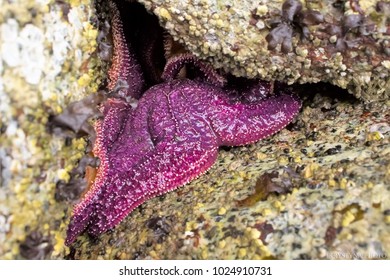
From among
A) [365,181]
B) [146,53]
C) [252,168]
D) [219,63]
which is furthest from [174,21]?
[365,181]

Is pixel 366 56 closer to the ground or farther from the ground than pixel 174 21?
closer to the ground

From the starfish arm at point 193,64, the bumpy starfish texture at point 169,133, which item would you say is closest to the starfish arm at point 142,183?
the bumpy starfish texture at point 169,133

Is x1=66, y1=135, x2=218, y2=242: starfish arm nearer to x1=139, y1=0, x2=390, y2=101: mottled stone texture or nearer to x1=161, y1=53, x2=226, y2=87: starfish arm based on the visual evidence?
x1=161, y1=53, x2=226, y2=87: starfish arm

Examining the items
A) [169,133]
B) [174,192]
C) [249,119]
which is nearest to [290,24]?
[249,119]

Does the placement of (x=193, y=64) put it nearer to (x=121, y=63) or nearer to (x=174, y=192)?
(x=121, y=63)

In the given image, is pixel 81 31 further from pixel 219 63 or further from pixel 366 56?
pixel 366 56

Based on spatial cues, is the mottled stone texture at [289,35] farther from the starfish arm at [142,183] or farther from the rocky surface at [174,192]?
the starfish arm at [142,183]

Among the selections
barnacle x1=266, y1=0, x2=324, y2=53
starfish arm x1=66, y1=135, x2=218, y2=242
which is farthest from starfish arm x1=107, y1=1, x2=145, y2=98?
barnacle x1=266, y1=0, x2=324, y2=53
